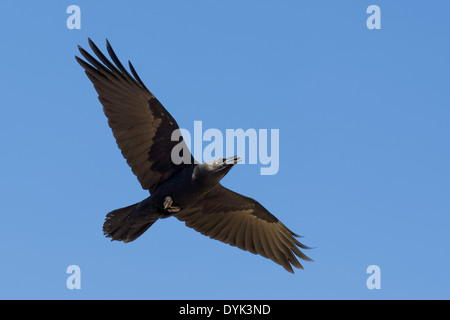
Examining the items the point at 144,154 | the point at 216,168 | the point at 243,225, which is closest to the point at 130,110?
the point at 144,154

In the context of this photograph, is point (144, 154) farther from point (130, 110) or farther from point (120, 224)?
point (120, 224)

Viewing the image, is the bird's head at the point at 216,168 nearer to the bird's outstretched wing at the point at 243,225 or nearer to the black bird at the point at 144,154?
the black bird at the point at 144,154

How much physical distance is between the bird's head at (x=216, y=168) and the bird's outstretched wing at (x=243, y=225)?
0.92 m

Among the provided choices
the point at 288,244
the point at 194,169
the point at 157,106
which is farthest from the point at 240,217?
the point at 157,106

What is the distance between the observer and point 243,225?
11133mm

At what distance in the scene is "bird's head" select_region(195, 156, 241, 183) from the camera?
31.1 ft

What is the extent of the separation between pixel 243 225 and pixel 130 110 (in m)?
2.75

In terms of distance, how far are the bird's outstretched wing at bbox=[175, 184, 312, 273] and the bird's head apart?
3.03 feet

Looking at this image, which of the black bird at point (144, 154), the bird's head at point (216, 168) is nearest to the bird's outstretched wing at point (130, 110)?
the black bird at point (144, 154)

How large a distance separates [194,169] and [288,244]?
101 inches

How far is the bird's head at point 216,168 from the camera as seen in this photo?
9492 millimetres

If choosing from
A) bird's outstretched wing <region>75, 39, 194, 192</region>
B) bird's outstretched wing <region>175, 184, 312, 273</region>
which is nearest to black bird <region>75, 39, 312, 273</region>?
bird's outstretched wing <region>75, 39, 194, 192</region>

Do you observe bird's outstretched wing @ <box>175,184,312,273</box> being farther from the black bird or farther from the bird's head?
the bird's head
